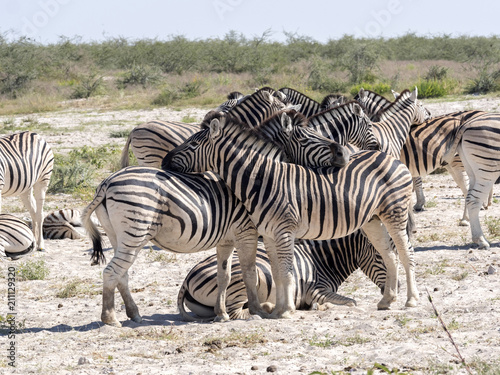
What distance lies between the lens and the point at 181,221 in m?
6.46

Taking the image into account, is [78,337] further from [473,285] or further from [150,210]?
[473,285]

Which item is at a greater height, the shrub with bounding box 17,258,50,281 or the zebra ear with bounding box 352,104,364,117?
the zebra ear with bounding box 352,104,364,117

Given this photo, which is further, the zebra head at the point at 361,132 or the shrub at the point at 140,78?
the shrub at the point at 140,78

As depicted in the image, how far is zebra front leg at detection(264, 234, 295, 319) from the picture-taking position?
→ 6.78 m

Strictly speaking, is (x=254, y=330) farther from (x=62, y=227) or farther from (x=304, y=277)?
(x=62, y=227)

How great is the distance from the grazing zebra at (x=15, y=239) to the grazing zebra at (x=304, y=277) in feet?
11.3

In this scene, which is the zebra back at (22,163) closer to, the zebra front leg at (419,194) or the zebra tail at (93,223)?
the zebra tail at (93,223)

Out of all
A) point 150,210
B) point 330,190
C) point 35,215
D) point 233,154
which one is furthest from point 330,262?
point 35,215

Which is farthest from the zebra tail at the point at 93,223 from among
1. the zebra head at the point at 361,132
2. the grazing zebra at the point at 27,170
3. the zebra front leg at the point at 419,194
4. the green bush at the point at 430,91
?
the green bush at the point at 430,91

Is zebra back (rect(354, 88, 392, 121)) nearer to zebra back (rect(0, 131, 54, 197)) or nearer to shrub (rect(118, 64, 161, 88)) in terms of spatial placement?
zebra back (rect(0, 131, 54, 197))

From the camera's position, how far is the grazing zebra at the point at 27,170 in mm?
10320

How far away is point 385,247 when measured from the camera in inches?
291

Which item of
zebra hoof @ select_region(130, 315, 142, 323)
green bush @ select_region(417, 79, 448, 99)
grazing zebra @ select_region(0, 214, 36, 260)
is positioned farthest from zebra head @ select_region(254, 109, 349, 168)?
green bush @ select_region(417, 79, 448, 99)

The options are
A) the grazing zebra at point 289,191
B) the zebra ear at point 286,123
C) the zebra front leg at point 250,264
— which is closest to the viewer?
the grazing zebra at point 289,191
